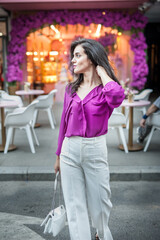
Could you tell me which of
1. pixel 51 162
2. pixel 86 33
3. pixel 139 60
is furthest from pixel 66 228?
pixel 86 33

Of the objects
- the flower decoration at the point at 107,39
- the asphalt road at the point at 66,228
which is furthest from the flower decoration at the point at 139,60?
the asphalt road at the point at 66,228

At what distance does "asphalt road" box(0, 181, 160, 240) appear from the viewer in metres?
3.09

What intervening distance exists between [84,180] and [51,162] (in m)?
2.85

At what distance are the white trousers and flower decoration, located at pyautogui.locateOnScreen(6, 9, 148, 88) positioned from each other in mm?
12176

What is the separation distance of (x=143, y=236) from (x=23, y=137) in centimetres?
469

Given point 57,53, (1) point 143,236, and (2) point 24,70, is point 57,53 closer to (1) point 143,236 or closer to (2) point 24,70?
(2) point 24,70

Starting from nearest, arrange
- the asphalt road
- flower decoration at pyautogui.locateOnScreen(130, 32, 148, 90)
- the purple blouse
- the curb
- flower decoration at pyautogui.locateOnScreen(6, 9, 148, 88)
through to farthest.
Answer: the purple blouse, the asphalt road, the curb, flower decoration at pyautogui.locateOnScreen(6, 9, 148, 88), flower decoration at pyautogui.locateOnScreen(130, 32, 148, 90)

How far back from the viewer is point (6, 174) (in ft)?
15.5

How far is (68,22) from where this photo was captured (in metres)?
14.0

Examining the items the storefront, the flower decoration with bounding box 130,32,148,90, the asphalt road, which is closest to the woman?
the asphalt road

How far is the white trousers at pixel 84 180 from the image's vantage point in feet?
7.54

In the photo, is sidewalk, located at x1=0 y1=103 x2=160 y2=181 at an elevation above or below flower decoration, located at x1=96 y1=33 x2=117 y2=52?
below

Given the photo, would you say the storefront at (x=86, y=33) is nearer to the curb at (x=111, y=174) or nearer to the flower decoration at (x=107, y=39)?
the flower decoration at (x=107, y=39)

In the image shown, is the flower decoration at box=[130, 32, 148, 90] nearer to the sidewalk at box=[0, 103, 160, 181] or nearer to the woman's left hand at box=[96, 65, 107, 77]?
the sidewalk at box=[0, 103, 160, 181]
